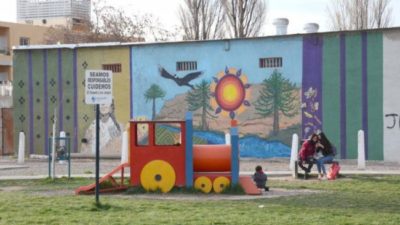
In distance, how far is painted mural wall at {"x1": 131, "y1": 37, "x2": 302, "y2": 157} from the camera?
94.6ft

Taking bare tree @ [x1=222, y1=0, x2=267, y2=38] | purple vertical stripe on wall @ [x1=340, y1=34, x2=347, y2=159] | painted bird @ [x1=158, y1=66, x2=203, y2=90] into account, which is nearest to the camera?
purple vertical stripe on wall @ [x1=340, y1=34, x2=347, y2=159]

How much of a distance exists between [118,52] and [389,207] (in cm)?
1999

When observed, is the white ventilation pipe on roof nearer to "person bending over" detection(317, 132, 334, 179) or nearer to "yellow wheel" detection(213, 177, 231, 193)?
"person bending over" detection(317, 132, 334, 179)

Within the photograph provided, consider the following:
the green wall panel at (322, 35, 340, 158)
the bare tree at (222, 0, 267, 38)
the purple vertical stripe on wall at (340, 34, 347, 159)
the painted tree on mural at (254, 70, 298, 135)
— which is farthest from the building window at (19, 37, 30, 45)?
the purple vertical stripe on wall at (340, 34, 347, 159)

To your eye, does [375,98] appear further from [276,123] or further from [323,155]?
[323,155]

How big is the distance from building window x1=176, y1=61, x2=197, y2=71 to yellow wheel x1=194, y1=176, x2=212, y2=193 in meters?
13.7

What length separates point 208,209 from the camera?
13602 mm

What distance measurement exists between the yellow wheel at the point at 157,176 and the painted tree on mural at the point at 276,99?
1210 cm

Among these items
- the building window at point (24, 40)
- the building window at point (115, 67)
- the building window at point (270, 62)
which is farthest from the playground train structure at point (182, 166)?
the building window at point (24, 40)

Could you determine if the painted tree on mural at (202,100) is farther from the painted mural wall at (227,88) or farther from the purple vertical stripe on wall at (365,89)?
the purple vertical stripe on wall at (365,89)

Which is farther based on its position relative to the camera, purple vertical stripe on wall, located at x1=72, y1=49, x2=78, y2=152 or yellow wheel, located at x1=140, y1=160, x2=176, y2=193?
purple vertical stripe on wall, located at x1=72, y1=49, x2=78, y2=152

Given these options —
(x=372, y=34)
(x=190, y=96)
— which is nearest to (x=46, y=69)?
(x=190, y=96)

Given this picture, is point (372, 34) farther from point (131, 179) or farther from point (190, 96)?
point (131, 179)

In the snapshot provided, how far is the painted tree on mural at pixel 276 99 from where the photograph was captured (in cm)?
2869
